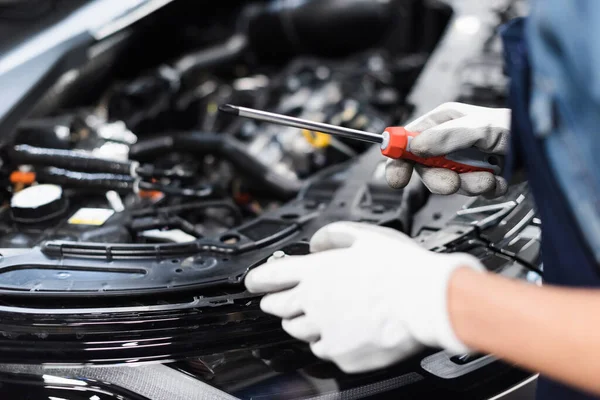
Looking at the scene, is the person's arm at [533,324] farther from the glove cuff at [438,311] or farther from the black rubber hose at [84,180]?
the black rubber hose at [84,180]

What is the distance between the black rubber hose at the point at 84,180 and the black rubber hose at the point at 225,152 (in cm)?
18

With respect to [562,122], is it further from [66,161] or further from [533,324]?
[66,161]

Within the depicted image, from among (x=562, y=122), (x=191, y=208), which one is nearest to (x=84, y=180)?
(x=191, y=208)

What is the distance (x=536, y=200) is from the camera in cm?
81

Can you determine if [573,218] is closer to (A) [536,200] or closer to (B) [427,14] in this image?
(A) [536,200]

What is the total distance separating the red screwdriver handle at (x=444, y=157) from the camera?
1061 millimetres

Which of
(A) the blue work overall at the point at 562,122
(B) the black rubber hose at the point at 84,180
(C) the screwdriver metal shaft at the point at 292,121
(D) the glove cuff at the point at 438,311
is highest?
(B) the black rubber hose at the point at 84,180

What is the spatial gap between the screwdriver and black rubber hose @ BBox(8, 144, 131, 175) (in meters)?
0.57

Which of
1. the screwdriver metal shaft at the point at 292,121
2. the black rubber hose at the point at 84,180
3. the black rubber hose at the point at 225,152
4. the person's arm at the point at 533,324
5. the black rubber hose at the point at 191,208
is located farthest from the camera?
the black rubber hose at the point at 225,152

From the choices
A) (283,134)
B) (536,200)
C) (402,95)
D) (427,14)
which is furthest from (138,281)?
(427,14)

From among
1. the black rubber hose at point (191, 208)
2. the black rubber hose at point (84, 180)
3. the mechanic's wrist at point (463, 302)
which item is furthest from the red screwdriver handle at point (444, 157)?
the black rubber hose at point (84, 180)

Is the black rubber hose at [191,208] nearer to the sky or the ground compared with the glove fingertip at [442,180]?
nearer to the sky

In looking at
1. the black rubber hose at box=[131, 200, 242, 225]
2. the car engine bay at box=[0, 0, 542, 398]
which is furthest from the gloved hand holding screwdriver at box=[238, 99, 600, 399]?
the black rubber hose at box=[131, 200, 242, 225]

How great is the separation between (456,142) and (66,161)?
3.27ft
